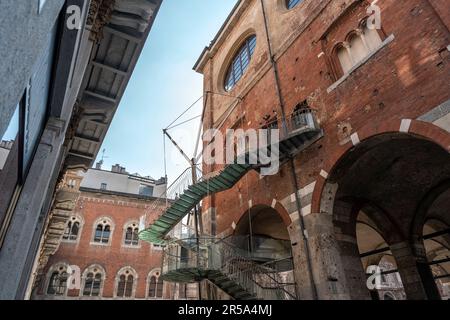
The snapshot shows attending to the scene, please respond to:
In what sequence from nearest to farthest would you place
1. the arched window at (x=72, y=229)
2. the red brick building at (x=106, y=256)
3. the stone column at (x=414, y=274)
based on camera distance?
the stone column at (x=414, y=274)
the red brick building at (x=106, y=256)
the arched window at (x=72, y=229)

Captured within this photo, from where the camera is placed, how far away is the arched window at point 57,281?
25094 mm

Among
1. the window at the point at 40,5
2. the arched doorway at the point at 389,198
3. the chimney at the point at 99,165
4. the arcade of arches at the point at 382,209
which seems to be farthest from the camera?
the chimney at the point at 99,165

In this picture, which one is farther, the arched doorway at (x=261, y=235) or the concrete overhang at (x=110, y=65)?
the arched doorway at (x=261, y=235)

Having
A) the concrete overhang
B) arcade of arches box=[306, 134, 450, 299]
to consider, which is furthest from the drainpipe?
the concrete overhang

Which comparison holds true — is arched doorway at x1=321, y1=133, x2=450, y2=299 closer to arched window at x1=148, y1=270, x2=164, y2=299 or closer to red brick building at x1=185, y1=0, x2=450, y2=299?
red brick building at x1=185, y1=0, x2=450, y2=299

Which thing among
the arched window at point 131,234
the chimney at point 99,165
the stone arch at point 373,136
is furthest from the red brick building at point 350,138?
the chimney at point 99,165

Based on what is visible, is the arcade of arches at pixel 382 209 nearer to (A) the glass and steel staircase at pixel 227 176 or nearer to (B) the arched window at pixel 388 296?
(A) the glass and steel staircase at pixel 227 176

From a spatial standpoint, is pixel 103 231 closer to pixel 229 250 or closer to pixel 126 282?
pixel 126 282

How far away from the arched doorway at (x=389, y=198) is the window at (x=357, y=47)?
3.03m

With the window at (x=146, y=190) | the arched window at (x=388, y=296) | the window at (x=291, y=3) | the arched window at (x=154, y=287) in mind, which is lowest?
the arched window at (x=388, y=296)

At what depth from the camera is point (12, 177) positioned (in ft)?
14.2

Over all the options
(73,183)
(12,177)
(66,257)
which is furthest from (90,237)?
(12,177)
